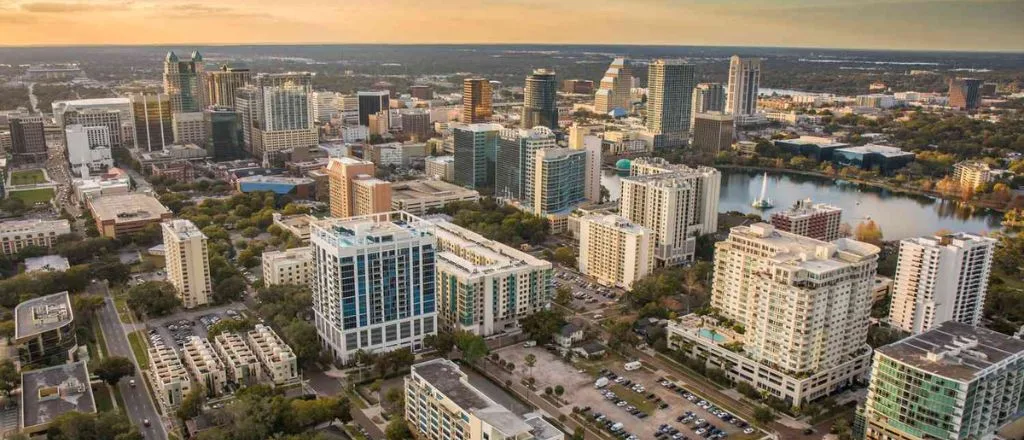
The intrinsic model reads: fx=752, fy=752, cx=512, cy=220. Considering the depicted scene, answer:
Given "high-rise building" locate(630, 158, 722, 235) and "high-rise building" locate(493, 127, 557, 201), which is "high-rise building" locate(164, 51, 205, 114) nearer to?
"high-rise building" locate(493, 127, 557, 201)

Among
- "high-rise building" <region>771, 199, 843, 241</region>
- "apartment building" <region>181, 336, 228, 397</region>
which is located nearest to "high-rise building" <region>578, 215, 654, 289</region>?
"high-rise building" <region>771, 199, 843, 241</region>

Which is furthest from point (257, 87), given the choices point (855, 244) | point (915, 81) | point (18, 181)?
point (915, 81)

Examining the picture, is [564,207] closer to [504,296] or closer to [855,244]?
[504,296]

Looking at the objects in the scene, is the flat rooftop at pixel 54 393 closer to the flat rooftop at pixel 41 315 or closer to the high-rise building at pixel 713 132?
the flat rooftop at pixel 41 315

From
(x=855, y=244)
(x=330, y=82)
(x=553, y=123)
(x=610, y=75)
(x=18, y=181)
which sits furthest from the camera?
(x=330, y=82)

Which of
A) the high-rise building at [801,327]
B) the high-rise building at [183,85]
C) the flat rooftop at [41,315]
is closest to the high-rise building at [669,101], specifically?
the high-rise building at [183,85]

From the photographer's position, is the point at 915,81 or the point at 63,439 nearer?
the point at 63,439

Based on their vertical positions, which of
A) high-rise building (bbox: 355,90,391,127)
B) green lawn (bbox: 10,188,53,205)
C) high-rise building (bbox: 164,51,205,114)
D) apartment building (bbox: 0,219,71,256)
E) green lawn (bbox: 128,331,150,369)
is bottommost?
green lawn (bbox: 128,331,150,369)
